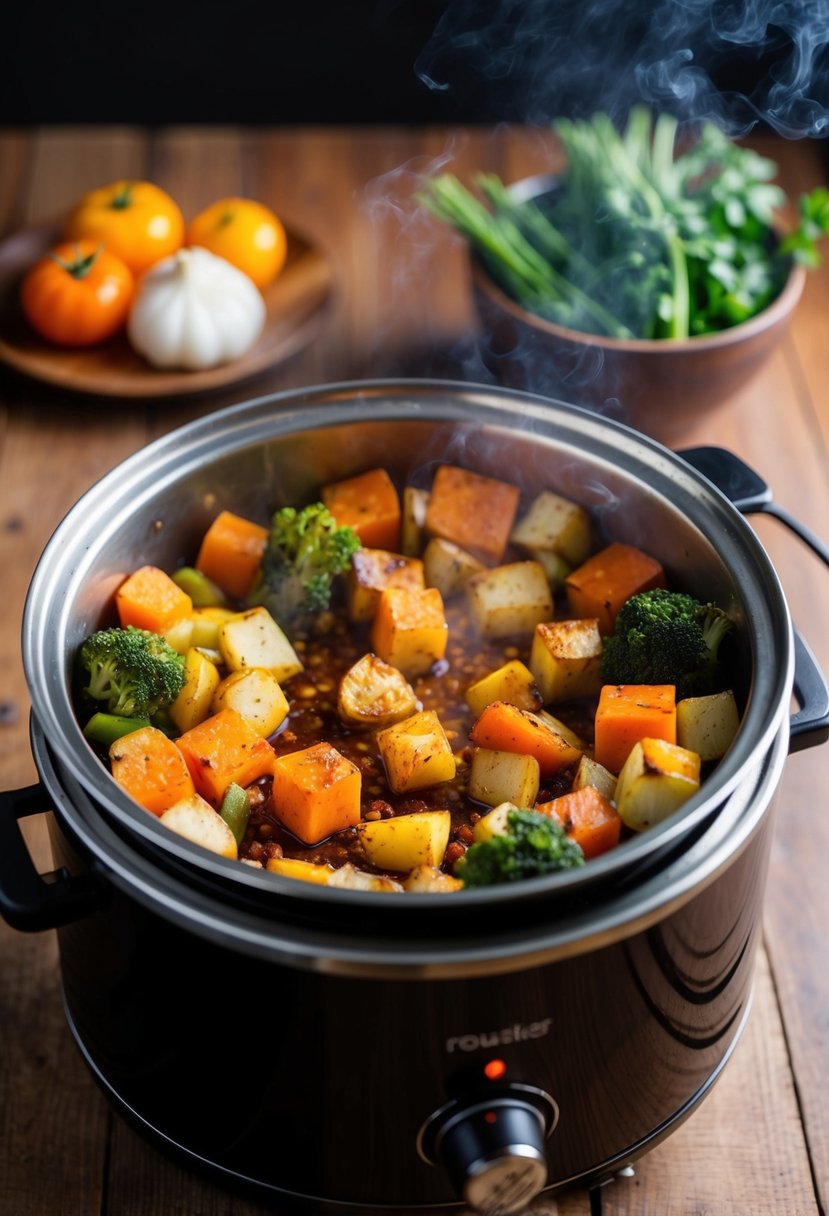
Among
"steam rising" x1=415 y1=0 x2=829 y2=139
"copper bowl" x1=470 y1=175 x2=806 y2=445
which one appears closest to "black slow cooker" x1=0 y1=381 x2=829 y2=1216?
"copper bowl" x1=470 y1=175 x2=806 y2=445

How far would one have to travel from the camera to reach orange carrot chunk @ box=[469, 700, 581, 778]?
160 centimetres

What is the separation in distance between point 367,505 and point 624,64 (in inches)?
76.5

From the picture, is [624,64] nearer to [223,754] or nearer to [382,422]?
[382,422]

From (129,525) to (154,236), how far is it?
4.31 ft

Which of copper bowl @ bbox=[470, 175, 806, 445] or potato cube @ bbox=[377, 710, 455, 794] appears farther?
copper bowl @ bbox=[470, 175, 806, 445]

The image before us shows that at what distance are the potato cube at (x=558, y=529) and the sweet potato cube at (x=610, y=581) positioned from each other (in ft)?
0.16

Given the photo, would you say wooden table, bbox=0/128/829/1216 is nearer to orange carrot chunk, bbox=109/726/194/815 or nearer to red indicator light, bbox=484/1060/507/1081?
red indicator light, bbox=484/1060/507/1081

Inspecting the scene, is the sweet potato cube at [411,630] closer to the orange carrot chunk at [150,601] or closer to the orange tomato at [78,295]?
the orange carrot chunk at [150,601]

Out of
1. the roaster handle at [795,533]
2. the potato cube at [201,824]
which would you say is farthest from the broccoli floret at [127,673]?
the roaster handle at [795,533]

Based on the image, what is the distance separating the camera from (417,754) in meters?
1.60

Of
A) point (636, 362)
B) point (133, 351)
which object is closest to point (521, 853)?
point (636, 362)

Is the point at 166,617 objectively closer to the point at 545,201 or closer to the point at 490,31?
the point at 545,201

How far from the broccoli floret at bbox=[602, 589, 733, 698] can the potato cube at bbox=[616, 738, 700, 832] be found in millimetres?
174

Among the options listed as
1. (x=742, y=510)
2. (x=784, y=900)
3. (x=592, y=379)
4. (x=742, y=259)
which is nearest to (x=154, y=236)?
(x=592, y=379)
